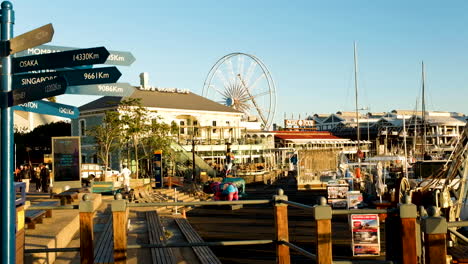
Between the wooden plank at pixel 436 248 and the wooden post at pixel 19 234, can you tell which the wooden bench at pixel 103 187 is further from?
the wooden plank at pixel 436 248

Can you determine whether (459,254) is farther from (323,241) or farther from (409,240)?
(323,241)

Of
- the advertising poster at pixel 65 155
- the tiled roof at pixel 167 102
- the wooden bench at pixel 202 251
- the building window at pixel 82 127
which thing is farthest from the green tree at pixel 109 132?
the wooden bench at pixel 202 251

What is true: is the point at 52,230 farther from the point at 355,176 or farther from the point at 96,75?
the point at 355,176

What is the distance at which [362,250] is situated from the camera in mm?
13711

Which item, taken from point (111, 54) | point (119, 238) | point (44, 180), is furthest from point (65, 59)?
point (44, 180)

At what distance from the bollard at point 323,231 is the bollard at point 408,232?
0.87 metres

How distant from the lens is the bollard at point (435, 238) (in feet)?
16.8

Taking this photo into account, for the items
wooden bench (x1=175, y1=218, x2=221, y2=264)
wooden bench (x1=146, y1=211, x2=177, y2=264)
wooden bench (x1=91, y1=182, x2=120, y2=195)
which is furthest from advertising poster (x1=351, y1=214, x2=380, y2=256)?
wooden bench (x1=91, y1=182, x2=120, y2=195)

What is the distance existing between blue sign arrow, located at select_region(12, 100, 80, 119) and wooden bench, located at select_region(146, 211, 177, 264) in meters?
4.35

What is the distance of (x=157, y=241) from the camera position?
12.8 meters

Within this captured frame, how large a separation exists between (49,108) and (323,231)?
4.36 m

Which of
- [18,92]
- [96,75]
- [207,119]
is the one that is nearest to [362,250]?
[96,75]

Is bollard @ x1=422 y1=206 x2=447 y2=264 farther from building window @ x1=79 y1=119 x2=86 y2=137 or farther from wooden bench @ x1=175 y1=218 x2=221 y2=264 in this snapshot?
building window @ x1=79 y1=119 x2=86 y2=137

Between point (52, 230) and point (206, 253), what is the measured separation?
4.00 m
